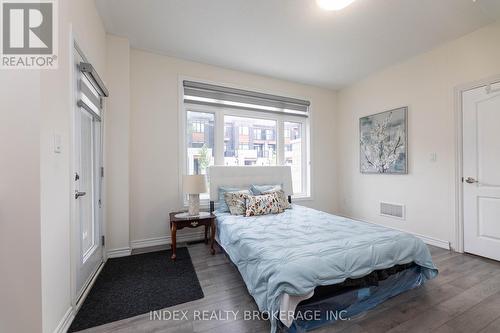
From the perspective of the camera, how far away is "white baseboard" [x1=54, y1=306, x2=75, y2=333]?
4.65ft

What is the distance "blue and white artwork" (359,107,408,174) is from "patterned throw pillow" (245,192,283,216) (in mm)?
2111

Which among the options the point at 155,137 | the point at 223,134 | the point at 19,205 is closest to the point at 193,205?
the point at 155,137

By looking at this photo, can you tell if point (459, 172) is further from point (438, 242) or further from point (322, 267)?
point (322, 267)

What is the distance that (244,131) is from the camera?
153 inches

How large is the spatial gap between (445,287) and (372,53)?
122 inches

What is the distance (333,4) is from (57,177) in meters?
2.77

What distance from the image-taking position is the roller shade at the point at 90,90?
73.2 inches

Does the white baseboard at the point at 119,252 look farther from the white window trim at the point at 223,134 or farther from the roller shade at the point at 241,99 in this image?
the roller shade at the point at 241,99

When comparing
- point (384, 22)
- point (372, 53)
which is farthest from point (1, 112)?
point (372, 53)

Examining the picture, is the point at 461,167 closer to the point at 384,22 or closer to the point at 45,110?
the point at 384,22

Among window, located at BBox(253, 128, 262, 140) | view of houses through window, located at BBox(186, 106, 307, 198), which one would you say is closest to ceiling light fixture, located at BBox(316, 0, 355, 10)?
view of houses through window, located at BBox(186, 106, 307, 198)

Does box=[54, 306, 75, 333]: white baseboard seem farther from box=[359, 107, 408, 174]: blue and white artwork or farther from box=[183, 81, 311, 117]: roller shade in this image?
box=[359, 107, 408, 174]: blue and white artwork

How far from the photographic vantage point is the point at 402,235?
6.47ft

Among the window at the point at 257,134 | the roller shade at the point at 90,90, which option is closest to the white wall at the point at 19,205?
the roller shade at the point at 90,90
